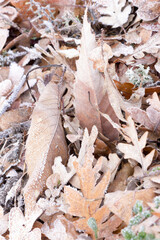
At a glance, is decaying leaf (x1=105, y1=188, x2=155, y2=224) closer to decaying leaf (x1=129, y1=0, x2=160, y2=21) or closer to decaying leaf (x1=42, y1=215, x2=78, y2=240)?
decaying leaf (x1=42, y1=215, x2=78, y2=240)

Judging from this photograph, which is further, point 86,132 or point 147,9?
point 147,9

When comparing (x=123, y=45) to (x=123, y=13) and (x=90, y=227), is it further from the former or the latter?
(x=90, y=227)

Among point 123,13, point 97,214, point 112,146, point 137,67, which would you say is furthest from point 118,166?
point 123,13

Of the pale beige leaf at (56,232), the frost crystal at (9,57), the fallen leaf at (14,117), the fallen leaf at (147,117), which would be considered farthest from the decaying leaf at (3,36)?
the pale beige leaf at (56,232)

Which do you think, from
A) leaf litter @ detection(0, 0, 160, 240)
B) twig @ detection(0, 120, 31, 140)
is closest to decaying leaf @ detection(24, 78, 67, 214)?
leaf litter @ detection(0, 0, 160, 240)

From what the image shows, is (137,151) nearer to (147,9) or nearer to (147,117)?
(147,117)

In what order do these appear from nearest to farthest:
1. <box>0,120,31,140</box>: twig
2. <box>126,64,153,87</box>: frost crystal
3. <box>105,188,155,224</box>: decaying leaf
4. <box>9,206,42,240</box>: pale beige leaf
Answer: <box>105,188,155,224</box>: decaying leaf
<box>9,206,42,240</box>: pale beige leaf
<box>126,64,153,87</box>: frost crystal
<box>0,120,31,140</box>: twig

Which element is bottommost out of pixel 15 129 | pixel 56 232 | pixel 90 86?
pixel 56 232

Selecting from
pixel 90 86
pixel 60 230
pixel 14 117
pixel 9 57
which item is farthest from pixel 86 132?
pixel 9 57
